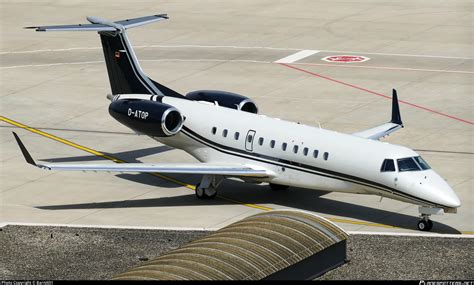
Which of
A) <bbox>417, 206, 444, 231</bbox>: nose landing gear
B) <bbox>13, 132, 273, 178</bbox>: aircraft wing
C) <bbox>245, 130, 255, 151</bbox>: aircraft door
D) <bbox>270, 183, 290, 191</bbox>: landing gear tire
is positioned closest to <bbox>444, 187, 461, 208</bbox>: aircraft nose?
<bbox>417, 206, 444, 231</bbox>: nose landing gear

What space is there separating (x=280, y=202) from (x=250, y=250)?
1056 centimetres

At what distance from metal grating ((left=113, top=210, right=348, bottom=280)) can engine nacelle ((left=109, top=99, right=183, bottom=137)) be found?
344 inches

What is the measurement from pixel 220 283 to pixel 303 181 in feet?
38.1

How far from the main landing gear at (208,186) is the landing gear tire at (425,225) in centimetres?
728

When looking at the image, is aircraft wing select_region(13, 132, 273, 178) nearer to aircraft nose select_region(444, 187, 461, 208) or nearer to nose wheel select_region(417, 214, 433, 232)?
nose wheel select_region(417, 214, 433, 232)

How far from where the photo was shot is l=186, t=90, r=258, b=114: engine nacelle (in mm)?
47406

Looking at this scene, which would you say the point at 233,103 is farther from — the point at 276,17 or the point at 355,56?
the point at 276,17

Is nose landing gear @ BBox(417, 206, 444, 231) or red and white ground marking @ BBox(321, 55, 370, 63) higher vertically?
red and white ground marking @ BBox(321, 55, 370, 63)

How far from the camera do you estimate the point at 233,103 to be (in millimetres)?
47469

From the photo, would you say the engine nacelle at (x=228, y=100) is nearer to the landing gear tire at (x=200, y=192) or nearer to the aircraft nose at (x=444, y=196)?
the landing gear tire at (x=200, y=192)

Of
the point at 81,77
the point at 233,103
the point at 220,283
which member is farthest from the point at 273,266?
the point at 81,77

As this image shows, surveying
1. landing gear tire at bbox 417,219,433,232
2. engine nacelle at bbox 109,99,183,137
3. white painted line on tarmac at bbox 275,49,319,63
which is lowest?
landing gear tire at bbox 417,219,433,232

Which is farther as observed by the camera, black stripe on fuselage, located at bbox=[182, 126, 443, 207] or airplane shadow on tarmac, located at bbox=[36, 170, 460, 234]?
airplane shadow on tarmac, located at bbox=[36, 170, 460, 234]

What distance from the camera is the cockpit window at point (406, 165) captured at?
41125 mm
